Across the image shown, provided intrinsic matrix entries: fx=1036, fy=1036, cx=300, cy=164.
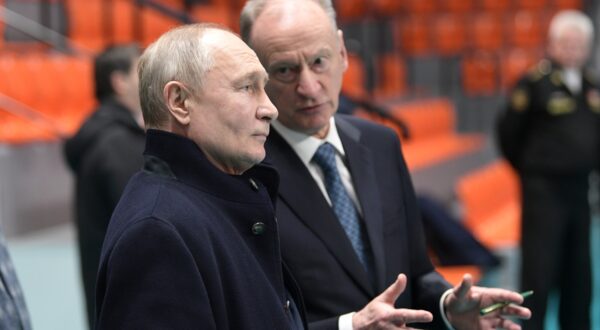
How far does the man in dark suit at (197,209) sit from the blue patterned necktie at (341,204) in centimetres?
42

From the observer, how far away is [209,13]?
1250cm

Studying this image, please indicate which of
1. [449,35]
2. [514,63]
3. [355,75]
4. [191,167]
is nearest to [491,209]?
[355,75]

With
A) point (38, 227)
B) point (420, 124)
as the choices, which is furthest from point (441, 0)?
point (38, 227)

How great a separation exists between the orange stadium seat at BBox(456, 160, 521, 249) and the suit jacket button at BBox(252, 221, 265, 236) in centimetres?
503

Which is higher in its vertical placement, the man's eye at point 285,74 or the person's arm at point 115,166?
the man's eye at point 285,74

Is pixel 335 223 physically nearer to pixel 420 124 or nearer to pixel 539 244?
pixel 539 244

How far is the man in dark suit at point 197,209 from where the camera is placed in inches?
60.3

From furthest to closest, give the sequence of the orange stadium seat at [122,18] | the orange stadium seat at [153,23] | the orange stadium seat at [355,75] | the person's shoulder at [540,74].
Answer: the orange stadium seat at [355,75] < the orange stadium seat at [153,23] < the orange stadium seat at [122,18] < the person's shoulder at [540,74]

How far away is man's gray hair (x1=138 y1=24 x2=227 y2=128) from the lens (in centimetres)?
164

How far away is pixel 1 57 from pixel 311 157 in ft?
22.6

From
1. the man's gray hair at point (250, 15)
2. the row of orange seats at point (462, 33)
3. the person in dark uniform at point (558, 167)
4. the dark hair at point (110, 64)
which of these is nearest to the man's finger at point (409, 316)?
the man's gray hair at point (250, 15)

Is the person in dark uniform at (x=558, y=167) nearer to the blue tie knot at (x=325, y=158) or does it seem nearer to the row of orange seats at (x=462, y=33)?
the blue tie knot at (x=325, y=158)

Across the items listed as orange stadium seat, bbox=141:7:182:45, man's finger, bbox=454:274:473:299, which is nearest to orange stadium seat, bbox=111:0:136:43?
orange stadium seat, bbox=141:7:182:45

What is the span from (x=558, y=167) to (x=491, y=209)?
3.39 m
